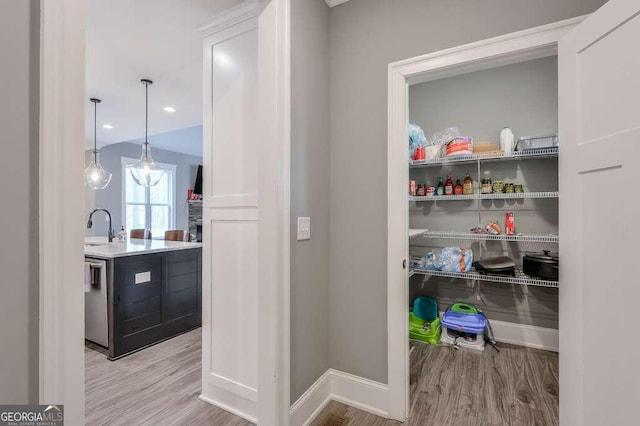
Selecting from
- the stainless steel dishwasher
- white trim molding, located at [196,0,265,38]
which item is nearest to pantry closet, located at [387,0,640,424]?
white trim molding, located at [196,0,265,38]

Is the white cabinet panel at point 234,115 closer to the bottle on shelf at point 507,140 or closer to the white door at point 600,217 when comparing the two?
the white door at point 600,217

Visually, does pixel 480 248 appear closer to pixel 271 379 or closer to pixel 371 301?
pixel 371 301

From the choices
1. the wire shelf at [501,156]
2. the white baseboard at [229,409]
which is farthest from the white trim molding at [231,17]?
the white baseboard at [229,409]

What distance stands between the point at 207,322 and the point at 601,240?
7.13ft

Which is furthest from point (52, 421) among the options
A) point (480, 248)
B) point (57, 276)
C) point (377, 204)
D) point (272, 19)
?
point (480, 248)

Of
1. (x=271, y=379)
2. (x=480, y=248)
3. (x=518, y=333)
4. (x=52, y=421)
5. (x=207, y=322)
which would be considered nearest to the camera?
(x=52, y=421)

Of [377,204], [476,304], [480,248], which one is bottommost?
[476,304]

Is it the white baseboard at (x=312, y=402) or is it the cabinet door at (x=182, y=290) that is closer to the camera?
the white baseboard at (x=312, y=402)

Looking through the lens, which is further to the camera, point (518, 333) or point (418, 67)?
point (518, 333)

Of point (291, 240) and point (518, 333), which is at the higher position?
point (291, 240)

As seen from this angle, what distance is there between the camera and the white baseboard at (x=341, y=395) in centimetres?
164

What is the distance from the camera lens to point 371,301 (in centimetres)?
177

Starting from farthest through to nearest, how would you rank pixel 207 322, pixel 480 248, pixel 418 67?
pixel 480 248
pixel 207 322
pixel 418 67

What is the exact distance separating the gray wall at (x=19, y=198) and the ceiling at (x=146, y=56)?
60.9 inches
